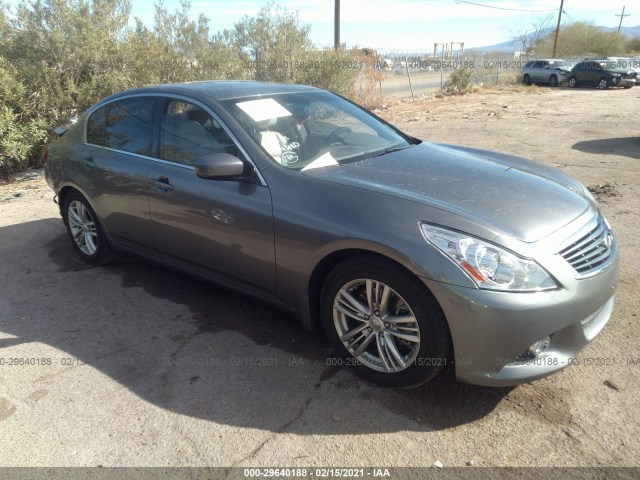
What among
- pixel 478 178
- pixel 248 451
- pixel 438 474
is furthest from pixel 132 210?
pixel 438 474

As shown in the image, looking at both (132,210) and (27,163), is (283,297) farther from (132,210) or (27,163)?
(27,163)

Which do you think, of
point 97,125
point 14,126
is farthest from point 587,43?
point 97,125

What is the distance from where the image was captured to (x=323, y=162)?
343 cm

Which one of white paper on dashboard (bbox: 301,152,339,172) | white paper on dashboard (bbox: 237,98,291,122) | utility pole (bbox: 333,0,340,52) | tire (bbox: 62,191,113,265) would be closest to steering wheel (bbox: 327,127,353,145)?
white paper on dashboard (bbox: 301,152,339,172)

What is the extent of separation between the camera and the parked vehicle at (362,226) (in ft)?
8.32

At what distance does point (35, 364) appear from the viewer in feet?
11.1

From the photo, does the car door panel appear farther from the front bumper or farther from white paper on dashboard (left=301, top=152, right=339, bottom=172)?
the front bumper

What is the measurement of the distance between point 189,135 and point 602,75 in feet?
92.5

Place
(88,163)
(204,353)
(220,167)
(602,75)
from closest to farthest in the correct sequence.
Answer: (220,167) < (204,353) < (88,163) < (602,75)

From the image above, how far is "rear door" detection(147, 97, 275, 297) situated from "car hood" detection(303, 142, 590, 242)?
49cm

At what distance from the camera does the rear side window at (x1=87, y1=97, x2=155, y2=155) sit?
4129 mm

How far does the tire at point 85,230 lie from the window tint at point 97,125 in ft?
1.84

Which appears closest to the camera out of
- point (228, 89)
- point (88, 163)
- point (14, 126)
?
point (228, 89)

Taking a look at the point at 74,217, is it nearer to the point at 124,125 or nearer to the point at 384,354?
the point at 124,125
